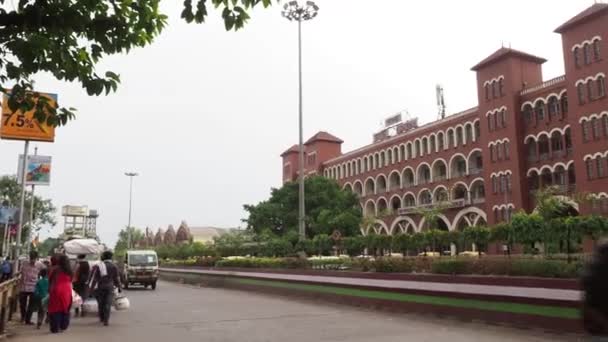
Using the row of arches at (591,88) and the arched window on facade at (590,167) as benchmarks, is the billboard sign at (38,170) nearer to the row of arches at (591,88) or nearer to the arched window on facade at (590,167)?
the arched window on facade at (590,167)

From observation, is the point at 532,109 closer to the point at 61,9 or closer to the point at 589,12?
the point at 589,12

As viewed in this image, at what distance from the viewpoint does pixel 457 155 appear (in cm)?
5481

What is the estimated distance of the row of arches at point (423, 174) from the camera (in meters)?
53.6

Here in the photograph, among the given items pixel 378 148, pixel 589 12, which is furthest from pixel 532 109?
pixel 378 148

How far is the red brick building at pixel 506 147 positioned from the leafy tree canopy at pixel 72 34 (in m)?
38.9

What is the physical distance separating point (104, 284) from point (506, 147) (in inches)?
1619

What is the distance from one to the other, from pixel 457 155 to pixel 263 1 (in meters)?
51.6

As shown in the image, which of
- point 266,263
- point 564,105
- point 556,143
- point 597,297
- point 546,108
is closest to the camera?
Result: point 597,297

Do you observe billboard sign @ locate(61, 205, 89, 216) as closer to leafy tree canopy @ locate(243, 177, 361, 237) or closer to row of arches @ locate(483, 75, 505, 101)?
leafy tree canopy @ locate(243, 177, 361, 237)

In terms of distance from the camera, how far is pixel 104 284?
13.5 metres

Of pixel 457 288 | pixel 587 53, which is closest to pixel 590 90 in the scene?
pixel 587 53

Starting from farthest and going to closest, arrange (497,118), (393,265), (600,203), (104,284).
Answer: (497,118), (600,203), (393,265), (104,284)

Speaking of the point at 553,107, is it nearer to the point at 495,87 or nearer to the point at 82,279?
the point at 495,87

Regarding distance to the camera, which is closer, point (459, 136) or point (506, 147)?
point (506, 147)
